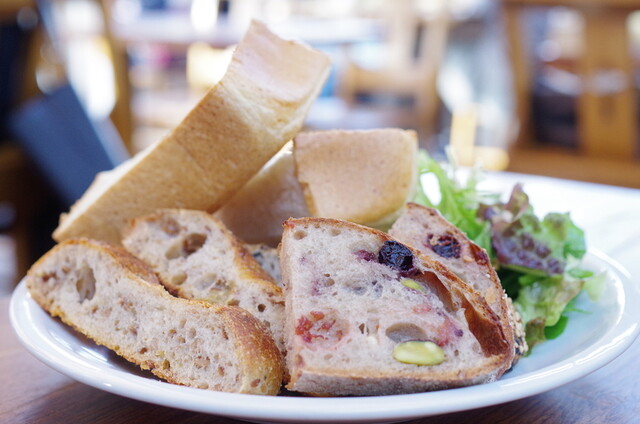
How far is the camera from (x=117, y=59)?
14.4 ft

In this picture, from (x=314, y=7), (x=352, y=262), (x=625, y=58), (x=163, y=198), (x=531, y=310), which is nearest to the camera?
(x=352, y=262)

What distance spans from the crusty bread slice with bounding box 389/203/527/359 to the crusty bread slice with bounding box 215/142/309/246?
29 cm

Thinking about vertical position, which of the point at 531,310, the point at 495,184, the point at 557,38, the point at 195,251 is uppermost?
the point at 195,251

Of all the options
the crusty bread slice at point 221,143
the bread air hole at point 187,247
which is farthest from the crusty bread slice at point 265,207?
the bread air hole at point 187,247

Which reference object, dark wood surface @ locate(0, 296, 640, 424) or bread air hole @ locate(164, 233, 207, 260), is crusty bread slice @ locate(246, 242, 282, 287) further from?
dark wood surface @ locate(0, 296, 640, 424)

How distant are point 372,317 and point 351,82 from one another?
14.3ft

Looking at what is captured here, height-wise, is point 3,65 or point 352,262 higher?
point 352,262

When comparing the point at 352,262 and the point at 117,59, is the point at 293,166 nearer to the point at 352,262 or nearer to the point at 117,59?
the point at 352,262

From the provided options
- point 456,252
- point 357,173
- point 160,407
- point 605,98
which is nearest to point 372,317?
point 456,252

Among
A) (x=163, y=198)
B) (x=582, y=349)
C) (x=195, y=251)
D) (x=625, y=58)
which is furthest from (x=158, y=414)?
(x=625, y=58)

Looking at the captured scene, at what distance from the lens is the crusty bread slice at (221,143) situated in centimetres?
115

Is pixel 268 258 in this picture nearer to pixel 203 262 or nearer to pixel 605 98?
pixel 203 262

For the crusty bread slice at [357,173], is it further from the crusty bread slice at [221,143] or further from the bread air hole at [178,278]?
the bread air hole at [178,278]

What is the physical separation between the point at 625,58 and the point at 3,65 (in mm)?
2796
